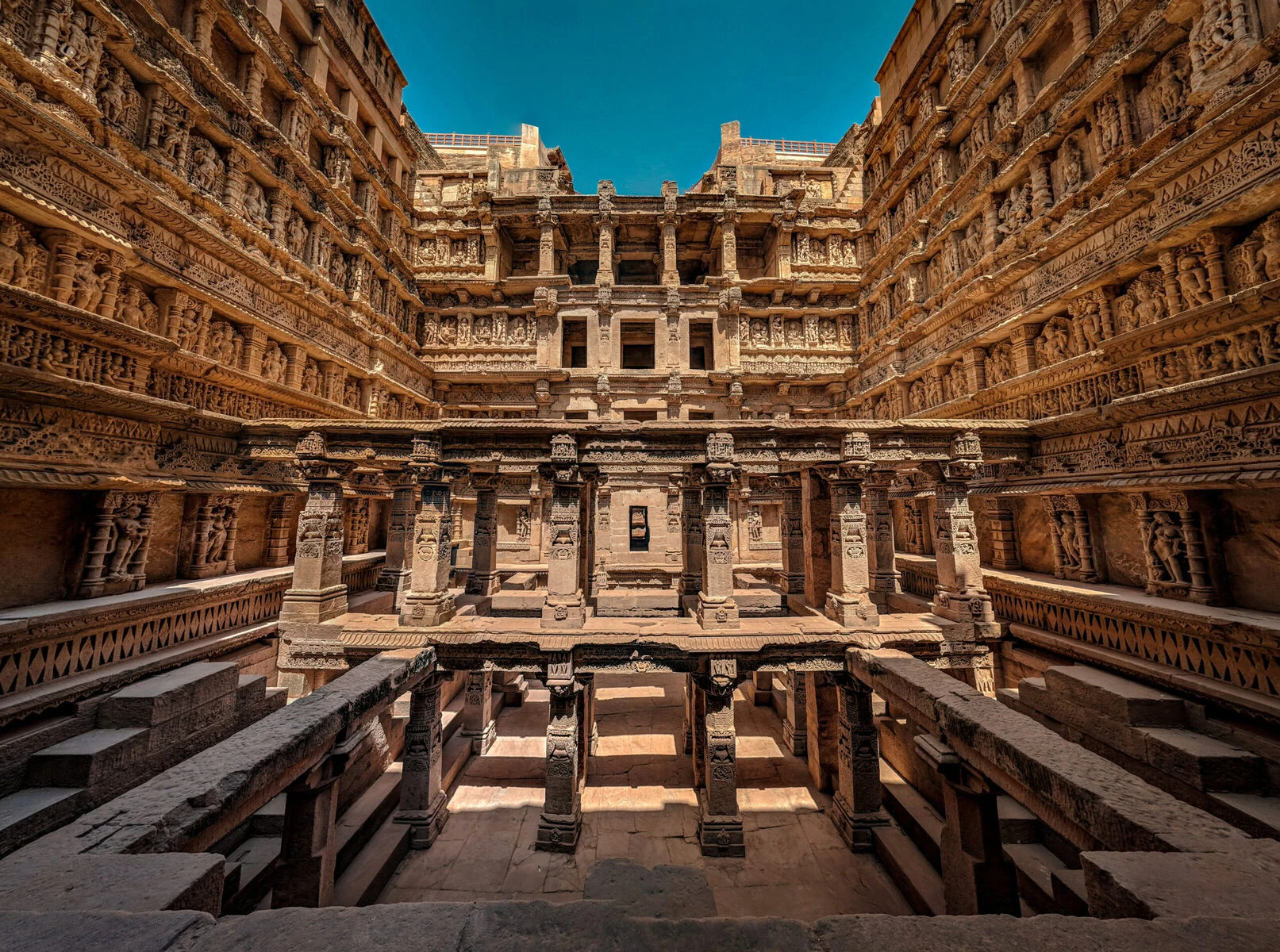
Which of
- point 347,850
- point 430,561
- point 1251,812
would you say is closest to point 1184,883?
point 1251,812

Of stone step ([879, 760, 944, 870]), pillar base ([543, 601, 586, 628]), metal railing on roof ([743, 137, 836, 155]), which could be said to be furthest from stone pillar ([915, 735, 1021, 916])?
metal railing on roof ([743, 137, 836, 155])

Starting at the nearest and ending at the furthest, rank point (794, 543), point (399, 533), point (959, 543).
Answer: point (959, 543)
point (794, 543)
point (399, 533)

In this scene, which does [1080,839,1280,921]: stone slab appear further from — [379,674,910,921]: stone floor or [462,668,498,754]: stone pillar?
[462,668,498,754]: stone pillar

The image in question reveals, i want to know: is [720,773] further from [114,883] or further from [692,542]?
[114,883]

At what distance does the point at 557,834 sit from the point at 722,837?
2.46 m

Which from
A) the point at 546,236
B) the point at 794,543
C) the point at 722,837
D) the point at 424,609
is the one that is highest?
the point at 546,236

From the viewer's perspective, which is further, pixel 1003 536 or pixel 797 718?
pixel 1003 536

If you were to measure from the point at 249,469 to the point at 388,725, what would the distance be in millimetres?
6422

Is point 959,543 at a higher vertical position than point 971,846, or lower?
higher

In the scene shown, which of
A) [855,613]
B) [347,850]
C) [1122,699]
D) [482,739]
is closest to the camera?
[1122,699]

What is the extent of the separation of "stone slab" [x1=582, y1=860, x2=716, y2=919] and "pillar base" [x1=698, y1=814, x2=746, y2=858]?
82.1 inches

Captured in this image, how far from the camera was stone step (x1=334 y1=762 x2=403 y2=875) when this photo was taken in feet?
21.3

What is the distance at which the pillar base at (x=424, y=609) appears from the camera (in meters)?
8.32

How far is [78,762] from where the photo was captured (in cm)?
511
